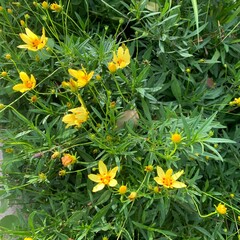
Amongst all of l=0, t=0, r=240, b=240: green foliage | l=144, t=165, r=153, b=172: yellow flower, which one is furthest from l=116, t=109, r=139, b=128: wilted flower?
l=144, t=165, r=153, b=172: yellow flower

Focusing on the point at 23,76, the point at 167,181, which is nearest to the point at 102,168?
the point at 167,181

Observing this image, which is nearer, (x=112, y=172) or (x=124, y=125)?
(x=112, y=172)

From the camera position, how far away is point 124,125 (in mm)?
1002

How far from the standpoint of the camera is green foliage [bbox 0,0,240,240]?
0.94 metres

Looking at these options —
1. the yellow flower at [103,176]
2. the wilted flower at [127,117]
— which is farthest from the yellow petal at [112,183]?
the wilted flower at [127,117]

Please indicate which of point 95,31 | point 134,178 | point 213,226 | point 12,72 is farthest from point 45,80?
point 213,226

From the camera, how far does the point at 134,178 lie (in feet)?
3.24

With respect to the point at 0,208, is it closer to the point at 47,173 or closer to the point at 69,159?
the point at 47,173

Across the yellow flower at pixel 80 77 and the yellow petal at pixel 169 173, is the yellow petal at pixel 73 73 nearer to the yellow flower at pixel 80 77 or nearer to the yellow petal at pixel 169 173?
the yellow flower at pixel 80 77

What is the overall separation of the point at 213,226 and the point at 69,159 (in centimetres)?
41

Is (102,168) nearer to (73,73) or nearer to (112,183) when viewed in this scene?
(112,183)

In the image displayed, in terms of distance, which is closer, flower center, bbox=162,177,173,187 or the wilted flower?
flower center, bbox=162,177,173,187

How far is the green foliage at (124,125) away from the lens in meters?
0.94

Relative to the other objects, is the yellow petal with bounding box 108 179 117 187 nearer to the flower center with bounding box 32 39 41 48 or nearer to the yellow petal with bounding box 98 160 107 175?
the yellow petal with bounding box 98 160 107 175
